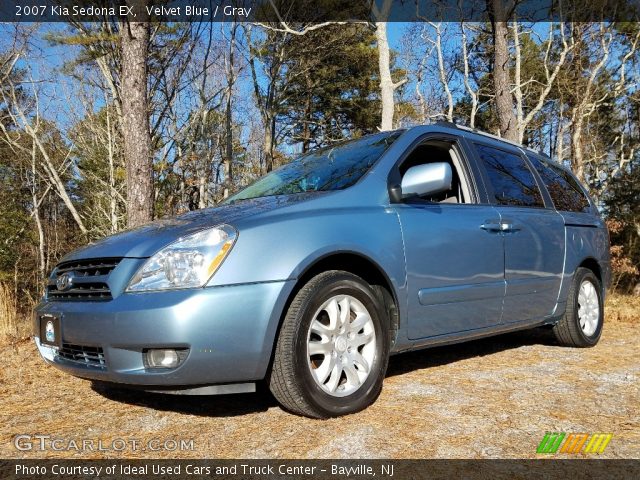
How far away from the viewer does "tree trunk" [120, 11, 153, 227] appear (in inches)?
258

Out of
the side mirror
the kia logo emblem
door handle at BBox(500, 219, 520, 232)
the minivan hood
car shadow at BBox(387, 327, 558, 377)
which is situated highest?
the side mirror

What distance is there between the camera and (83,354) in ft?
8.50

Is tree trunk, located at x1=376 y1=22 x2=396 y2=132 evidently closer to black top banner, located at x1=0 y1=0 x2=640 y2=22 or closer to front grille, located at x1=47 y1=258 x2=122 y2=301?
black top banner, located at x1=0 y1=0 x2=640 y2=22

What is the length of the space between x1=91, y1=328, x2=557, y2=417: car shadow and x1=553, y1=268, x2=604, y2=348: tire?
0.53 meters

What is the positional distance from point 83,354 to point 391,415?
5.23 ft

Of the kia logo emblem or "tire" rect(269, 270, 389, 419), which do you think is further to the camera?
the kia logo emblem

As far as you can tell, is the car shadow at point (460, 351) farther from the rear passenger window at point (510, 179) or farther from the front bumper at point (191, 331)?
the front bumper at point (191, 331)

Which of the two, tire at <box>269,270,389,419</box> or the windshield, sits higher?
the windshield

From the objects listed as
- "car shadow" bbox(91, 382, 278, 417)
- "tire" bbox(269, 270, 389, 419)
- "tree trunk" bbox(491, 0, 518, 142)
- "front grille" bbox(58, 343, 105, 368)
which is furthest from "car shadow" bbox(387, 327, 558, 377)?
"tree trunk" bbox(491, 0, 518, 142)

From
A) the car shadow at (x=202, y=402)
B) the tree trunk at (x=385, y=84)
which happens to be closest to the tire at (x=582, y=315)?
the car shadow at (x=202, y=402)

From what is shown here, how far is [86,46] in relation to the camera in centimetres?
1464

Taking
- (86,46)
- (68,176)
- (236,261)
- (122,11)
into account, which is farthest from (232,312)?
(68,176)
